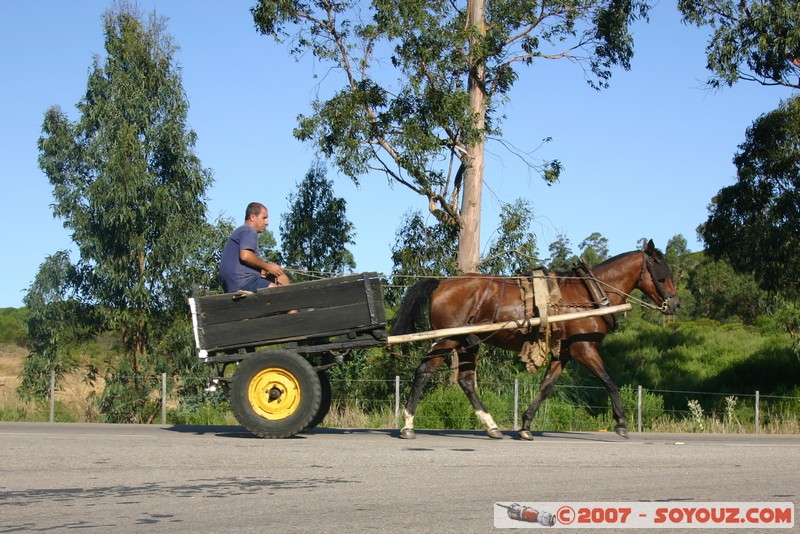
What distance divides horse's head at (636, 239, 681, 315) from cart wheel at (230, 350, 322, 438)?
16.2ft

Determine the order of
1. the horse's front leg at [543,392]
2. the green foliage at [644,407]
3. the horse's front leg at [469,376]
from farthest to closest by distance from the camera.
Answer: the green foliage at [644,407], the horse's front leg at [469,376], the horse's front leg at [543,392]

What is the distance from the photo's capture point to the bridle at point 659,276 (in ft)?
44.9

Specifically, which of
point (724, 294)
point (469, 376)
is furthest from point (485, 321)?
point (724, 294)

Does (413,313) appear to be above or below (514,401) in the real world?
above

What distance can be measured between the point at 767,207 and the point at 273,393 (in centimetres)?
1952

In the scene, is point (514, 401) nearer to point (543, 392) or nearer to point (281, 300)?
point (543, 392)

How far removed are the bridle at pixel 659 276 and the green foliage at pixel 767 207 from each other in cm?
1400

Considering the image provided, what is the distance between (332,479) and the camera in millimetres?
8406

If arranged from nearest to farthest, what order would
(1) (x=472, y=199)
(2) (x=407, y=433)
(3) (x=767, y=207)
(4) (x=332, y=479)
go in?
1. (4) (x=332, y=479)
2. (2) (x=407, y=433)
3. (1) (x=472, y=199)
4. (3) (x=767, y=207)

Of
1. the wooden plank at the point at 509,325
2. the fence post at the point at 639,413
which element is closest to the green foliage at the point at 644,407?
the fence post at the point at 639,413

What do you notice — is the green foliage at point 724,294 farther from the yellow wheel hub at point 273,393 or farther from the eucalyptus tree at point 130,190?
the yellow wheel hub at point 273,393

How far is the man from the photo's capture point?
11656 millimetres

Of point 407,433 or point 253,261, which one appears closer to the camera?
point 253,261

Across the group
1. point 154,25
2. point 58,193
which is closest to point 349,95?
point 154,25
